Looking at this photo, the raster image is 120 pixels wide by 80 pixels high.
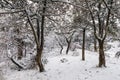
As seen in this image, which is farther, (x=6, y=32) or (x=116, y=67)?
(x=6, y=32)

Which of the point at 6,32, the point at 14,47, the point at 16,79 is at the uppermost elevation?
the point at 6,32

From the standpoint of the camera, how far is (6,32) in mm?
16094

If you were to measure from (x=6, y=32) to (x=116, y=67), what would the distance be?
29.9 ft

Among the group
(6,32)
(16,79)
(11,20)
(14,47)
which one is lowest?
(16,79)

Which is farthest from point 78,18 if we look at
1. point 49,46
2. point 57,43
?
point 57,43

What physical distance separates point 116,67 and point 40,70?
18.1 ft

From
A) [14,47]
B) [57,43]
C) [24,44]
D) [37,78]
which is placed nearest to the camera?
[37,78]

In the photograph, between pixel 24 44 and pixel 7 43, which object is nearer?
pixel 7 43

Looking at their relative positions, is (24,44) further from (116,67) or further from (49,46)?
(116,67)

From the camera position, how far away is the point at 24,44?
61.3 ft

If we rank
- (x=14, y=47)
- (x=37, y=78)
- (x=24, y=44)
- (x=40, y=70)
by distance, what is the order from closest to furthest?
(x=37, y=78), (x=40, y=70), (x=14, y=47), (x=24, y=44)

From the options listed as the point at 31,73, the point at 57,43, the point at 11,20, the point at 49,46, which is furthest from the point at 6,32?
the point at 57,43

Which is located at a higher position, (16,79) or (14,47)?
(14,47)

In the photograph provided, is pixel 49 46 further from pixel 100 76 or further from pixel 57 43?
pixel 100 76
